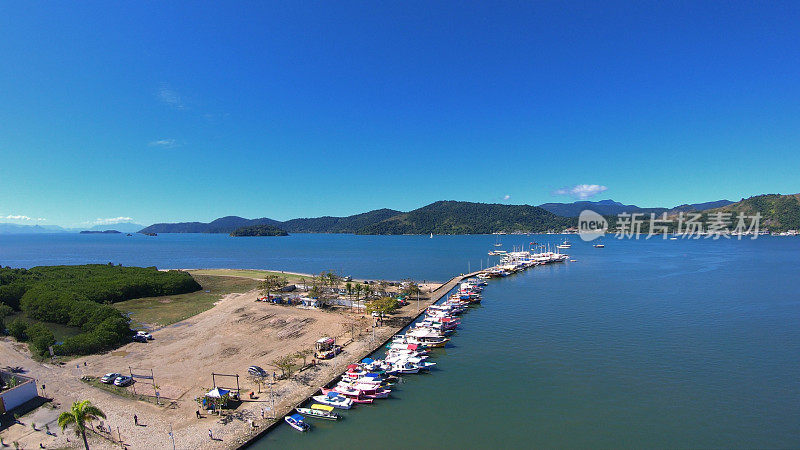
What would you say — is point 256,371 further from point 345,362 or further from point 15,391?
point 15,391

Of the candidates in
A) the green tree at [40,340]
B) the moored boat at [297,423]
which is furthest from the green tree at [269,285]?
the moored boat at [297,423]

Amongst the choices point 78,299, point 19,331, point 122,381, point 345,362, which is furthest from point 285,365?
point 78,299

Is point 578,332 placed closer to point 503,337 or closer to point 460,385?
point 503,337

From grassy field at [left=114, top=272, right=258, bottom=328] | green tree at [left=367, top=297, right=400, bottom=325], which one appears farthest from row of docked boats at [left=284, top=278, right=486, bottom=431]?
grassy field at [left=114, top=272, right=258, bottom=328]

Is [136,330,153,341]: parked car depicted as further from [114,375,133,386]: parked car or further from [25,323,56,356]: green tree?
[114,375,133,386]: parked car

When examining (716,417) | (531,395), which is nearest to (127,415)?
(531,395)

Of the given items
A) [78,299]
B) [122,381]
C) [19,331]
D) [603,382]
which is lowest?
[603,382]

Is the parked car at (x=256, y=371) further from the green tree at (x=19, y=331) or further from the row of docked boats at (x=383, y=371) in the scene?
the green tree at (x=19, y=331)
